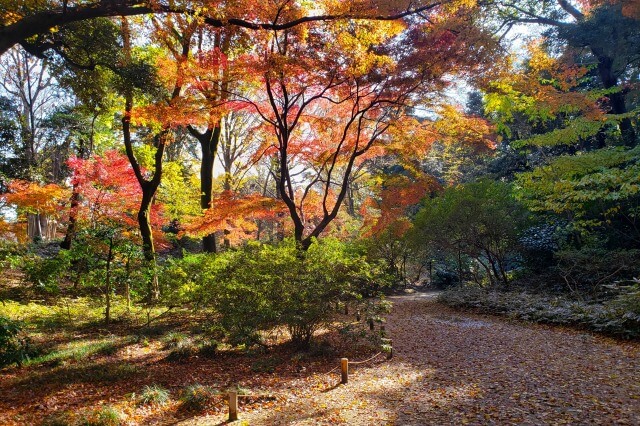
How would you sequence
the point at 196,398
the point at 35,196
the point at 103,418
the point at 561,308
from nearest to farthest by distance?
A: the point at 103,418
the point at 196,398
the point at 561,308
the point at 35,196

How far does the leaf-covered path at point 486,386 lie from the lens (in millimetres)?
3607

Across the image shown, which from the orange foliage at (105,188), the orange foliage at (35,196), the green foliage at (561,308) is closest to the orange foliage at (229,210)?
the orange foliage at (105,188)

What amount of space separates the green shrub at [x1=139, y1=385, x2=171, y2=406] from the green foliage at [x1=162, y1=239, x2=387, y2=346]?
1.48 meters

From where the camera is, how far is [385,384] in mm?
4766

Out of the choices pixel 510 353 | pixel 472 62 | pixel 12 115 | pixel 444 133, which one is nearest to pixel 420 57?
pixel 472 62

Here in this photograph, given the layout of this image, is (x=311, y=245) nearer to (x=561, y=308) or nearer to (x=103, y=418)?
(x=103, y=418)

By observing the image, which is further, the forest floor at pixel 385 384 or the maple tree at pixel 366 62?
the maple tree at pixel 366 62

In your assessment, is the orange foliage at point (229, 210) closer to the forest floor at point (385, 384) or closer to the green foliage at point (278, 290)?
the green foliage at point (278, 290)

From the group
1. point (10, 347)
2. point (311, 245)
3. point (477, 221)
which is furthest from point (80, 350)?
point (477, 221)

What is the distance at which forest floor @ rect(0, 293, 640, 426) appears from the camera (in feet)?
12.2

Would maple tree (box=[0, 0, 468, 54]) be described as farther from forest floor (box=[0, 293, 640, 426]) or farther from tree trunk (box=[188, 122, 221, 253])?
tree trunk (box=[188, 122, 221, 253])

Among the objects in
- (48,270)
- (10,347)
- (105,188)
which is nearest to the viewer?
(10,347)

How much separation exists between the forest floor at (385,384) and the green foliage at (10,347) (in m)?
0.25

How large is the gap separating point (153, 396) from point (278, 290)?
2.14 meters
